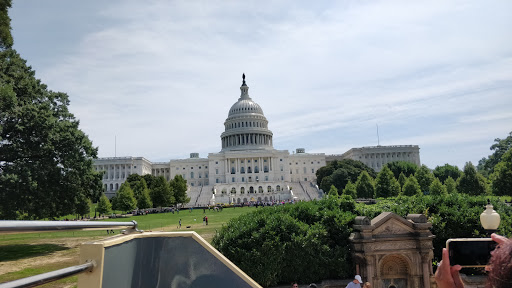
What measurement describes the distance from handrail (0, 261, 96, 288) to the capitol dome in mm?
136776

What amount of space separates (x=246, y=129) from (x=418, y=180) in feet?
233

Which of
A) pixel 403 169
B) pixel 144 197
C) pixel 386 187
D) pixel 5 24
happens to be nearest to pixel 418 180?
pixel 386 187

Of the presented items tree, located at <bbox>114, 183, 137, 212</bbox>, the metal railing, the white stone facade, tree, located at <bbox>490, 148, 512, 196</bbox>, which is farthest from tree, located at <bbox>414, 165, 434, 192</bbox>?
the metal railing

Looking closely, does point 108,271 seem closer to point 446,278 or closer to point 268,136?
point 446,278

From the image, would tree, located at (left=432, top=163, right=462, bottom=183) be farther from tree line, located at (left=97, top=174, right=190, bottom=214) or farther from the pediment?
the pediment

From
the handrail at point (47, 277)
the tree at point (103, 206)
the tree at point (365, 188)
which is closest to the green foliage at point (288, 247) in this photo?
the handrail at point (47, 277)

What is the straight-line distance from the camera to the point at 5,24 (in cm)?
2389

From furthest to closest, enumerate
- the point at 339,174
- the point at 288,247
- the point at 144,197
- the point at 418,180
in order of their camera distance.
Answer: the point at 339,174 < the point at 418,180 < the point at 144,197 < the point at 288,247

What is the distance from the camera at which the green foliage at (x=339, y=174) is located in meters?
103

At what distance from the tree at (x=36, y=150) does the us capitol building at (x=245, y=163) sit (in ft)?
301

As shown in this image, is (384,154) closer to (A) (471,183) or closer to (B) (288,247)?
(A) (471,183)

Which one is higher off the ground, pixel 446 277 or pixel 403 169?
pixel 403 169

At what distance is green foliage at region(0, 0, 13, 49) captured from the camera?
23.4 m

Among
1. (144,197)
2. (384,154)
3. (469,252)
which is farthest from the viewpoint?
(384,154)
